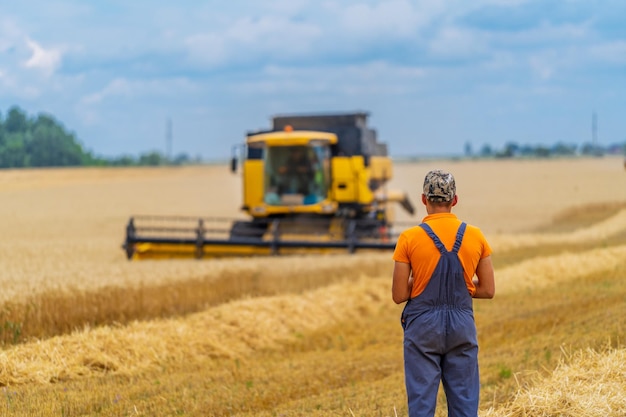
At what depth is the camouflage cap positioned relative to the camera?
15.8 ft

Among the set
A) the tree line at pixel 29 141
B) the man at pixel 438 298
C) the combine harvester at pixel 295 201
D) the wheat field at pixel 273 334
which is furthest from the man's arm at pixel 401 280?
the tree line at pixel 29 141

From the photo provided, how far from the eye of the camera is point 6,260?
53.2ft

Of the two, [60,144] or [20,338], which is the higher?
[60,144]

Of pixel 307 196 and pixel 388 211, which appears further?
pixel 388 211

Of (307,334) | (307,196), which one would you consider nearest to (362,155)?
(307,196)

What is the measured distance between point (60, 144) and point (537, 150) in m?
114

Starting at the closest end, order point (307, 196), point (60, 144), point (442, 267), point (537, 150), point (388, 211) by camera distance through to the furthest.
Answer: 1. point (442, 267)
2. point (307, 196)
3. point (388, 211)
4. point (60, 144)
5. point (537, 150)

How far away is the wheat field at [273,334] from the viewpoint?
7125mm

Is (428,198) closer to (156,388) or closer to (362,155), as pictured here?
(156,388)

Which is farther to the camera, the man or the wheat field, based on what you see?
the wheat field

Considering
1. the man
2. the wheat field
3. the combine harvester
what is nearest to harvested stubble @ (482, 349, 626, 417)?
the wheat field

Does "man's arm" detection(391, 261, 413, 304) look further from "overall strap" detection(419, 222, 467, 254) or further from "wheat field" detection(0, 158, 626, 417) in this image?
"wheat field" detection(0, 158, 626, 417)

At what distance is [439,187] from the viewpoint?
4.80 m

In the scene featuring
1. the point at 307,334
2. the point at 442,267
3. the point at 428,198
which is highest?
the point at 428,198
